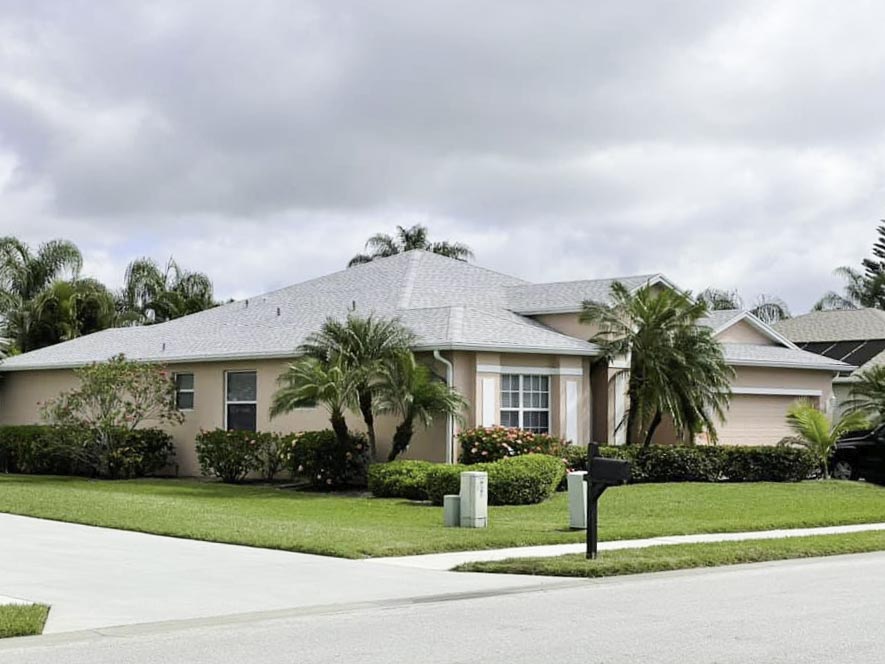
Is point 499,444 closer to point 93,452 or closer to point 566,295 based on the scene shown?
point 566,295

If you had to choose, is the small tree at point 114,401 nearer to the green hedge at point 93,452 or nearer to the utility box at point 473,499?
the green hedge at point 93,452

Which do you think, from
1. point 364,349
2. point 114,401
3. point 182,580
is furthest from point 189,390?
point 182,580

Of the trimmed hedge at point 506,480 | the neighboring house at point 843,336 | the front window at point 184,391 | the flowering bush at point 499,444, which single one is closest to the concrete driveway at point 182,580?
the trimmed hedge at point 506,480

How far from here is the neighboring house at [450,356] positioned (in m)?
26.6

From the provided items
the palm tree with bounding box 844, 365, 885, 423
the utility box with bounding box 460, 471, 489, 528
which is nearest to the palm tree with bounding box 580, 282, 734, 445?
the palm tree with bounding box 844, 365, 885, 423

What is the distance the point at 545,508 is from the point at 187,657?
1354cm

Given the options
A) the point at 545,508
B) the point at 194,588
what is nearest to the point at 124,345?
the point at 545,508

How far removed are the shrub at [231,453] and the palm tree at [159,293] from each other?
68.7 ft

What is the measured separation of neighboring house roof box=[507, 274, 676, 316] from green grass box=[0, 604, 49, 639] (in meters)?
19.9

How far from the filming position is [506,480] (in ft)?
73.1

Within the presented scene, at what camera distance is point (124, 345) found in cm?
3431

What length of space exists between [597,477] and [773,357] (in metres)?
20.0

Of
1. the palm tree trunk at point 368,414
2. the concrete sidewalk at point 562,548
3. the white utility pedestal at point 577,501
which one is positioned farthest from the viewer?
the palm tree trunk at point 368,414

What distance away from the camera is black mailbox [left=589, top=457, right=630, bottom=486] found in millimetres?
13938
